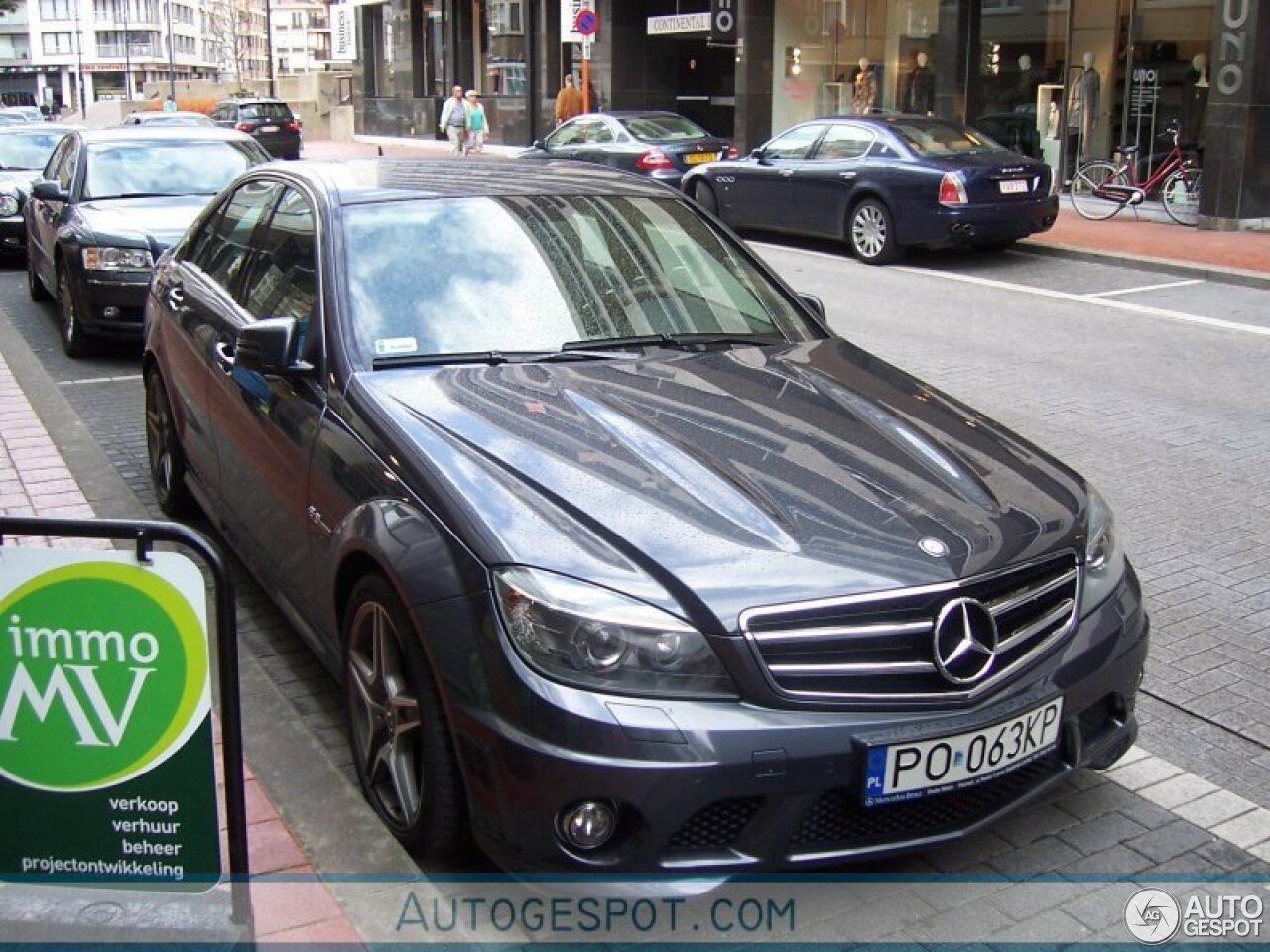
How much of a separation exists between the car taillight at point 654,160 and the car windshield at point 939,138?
519 cm

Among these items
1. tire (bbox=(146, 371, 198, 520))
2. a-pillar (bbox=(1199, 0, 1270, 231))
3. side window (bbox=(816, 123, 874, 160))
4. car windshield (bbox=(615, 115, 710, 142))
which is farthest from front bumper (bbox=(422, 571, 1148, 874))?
car windshield (bbox=(615, 115, 710, 142))

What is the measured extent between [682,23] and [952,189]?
56.7 ft

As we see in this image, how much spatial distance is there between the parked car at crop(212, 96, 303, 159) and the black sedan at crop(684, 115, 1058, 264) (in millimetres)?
26325

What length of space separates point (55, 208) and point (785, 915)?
9.88m

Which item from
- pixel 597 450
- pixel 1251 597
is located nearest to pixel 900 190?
pixel 1251 597

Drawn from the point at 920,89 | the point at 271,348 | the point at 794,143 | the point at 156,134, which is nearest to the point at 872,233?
the point at 794,143

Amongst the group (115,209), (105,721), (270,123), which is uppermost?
(270,123)

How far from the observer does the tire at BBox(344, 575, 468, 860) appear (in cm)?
337

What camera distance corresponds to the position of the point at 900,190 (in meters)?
15.4

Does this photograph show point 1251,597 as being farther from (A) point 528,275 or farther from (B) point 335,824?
(B) point 335,824

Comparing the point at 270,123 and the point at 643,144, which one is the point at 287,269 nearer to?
the point at 643,144

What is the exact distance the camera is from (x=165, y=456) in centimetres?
634

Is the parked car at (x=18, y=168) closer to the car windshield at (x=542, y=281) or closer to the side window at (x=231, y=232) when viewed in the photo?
the side window at (x=231, y=232)

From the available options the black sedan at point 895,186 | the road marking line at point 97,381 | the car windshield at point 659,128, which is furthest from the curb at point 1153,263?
the road marking line at point 97,381
